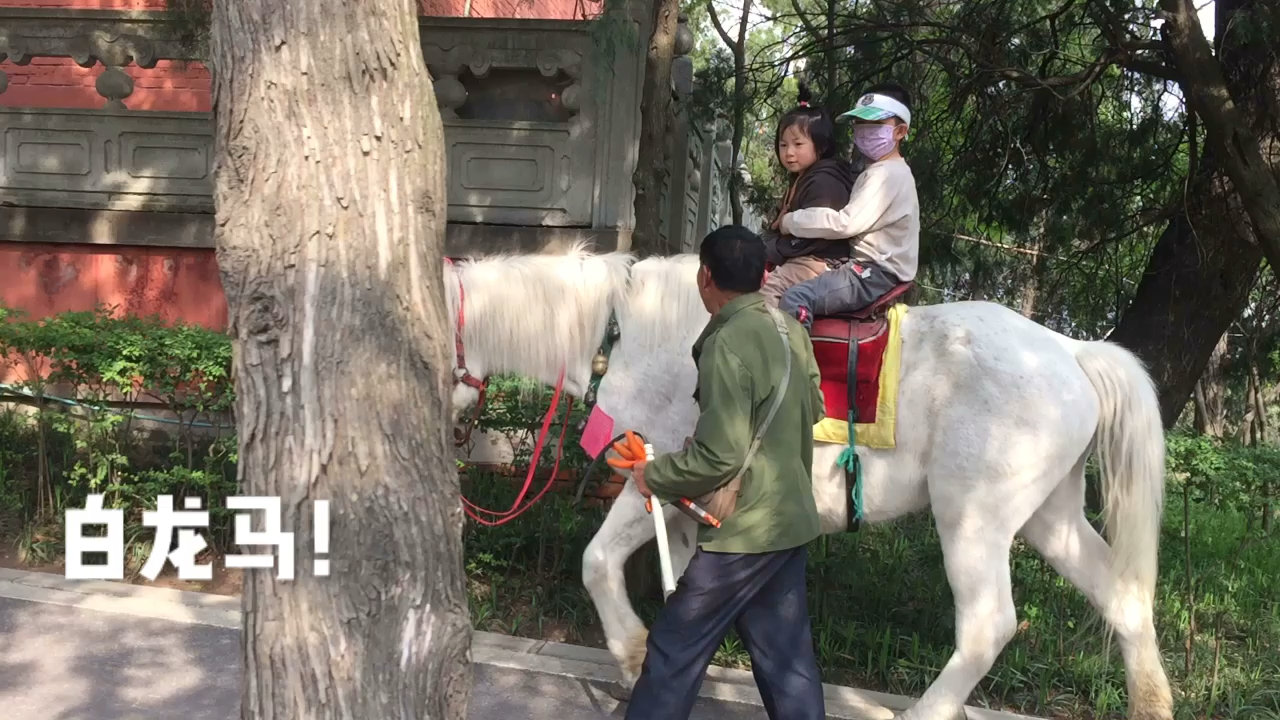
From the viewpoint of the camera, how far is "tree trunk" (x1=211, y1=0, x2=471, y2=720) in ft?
7.46

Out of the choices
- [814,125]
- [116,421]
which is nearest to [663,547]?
[814,125]

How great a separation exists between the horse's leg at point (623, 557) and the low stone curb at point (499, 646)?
1.34ft

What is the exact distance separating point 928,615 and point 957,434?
67.3 inches

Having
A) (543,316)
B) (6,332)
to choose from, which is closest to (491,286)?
(543,316)

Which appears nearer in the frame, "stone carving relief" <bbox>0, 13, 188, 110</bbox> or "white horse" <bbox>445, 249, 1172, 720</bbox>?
"white horse" <bbox>445, 249, 1172, 720</bbox>

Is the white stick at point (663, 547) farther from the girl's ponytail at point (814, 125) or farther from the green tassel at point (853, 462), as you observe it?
the girl's ponytail at point (814, 125)

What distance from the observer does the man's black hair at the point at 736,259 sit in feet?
10.3

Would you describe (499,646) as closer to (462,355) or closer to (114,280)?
(462,355)

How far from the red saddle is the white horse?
15cm

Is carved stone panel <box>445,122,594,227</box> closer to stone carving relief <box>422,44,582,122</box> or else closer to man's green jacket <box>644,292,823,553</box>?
stone carving relief <box>422,44,582,122</box>

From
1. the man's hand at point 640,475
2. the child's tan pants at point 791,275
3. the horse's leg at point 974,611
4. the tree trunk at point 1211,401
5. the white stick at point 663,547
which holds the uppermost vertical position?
the child's tan pants at point 791,275

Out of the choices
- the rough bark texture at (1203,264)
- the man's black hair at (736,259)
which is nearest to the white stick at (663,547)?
the man's black hair at (736,259)

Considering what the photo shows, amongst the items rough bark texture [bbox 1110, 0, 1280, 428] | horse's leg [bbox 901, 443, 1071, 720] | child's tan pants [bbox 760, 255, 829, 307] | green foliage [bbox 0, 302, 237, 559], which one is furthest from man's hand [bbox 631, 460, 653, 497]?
rough bark texture [bbox 1110, 0, 1280, 428]

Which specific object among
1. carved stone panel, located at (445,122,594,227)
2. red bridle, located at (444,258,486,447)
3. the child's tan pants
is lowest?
red bridle, located at (444,258,486,447)
